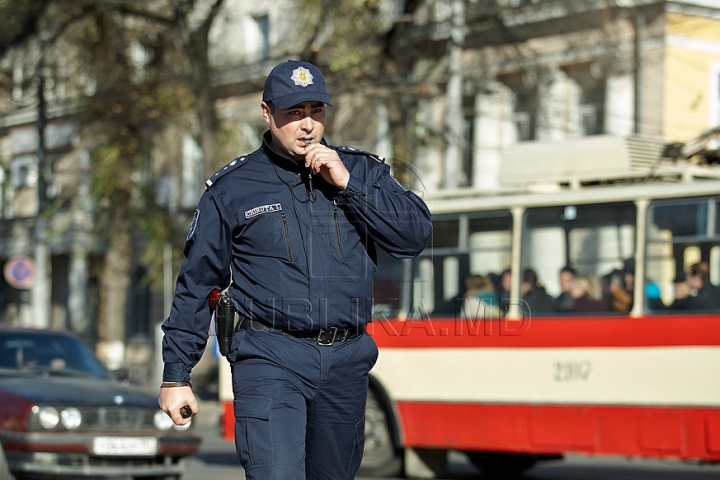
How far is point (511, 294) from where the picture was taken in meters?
11.9

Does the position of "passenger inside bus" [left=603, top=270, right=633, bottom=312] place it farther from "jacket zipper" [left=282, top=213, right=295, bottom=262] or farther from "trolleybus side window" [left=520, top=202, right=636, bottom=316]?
"jacket zipper" [left=282, top=213, right=295, bottom=262]

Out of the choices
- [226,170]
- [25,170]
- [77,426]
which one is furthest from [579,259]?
[25,170]

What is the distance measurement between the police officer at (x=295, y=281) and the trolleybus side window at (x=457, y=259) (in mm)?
7613

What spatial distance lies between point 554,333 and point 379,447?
7.41ft

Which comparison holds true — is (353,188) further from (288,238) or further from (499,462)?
(499,462)

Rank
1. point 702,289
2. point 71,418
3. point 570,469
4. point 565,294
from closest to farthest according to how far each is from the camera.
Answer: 1. point 71,418
2. point 702,289
3. point 565,294
4. point 570,469

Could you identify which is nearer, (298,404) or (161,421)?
(298,404)

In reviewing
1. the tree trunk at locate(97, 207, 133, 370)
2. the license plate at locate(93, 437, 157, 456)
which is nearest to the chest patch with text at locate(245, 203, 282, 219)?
the license plate at locate(93, 437, 157, 456)

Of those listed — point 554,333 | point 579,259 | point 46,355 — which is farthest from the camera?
point 579,259

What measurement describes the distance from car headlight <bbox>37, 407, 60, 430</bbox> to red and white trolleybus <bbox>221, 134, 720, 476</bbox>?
3237 millimetres

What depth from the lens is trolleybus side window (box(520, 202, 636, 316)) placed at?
11438 millimetres

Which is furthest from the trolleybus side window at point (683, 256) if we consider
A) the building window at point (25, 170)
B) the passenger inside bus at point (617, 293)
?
the building window at point (25, 170)

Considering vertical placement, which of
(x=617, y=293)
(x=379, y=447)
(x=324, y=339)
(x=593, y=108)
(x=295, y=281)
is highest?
(x=593, y=108)

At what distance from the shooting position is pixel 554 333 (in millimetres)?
11461
